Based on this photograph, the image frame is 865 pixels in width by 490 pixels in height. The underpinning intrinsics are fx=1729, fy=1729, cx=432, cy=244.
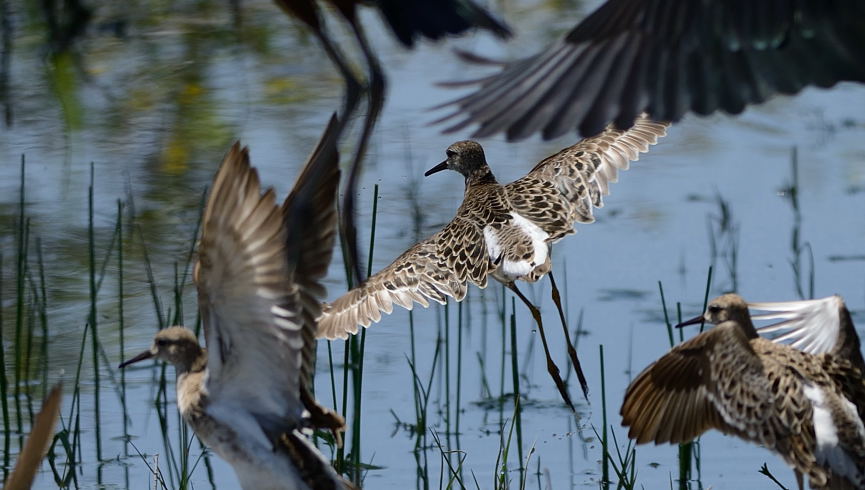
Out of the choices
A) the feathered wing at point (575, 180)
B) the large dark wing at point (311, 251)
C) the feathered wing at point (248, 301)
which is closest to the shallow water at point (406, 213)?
the feathered wing at point (575, 180)

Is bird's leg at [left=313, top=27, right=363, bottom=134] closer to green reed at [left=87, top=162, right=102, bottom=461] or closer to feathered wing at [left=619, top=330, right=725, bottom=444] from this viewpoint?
feathered wing at [left=619, top=330, right=725, bottom=444]

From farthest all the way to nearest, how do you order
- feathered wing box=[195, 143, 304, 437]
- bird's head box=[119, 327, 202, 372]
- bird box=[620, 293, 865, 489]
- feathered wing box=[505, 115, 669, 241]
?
feathered wing box=[505, 115, 669, 241] → bird's head box=[119, 327, 202, 372] → bird box=[620, 293, 865, 489] → feathered wing box=[195, 143, 304, 437]

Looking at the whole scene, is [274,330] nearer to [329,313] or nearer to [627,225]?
[329,313]

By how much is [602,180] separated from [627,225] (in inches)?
53.2

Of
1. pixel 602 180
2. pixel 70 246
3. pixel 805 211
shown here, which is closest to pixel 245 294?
pixel 602 180

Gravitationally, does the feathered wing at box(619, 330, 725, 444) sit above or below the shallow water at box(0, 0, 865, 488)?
below

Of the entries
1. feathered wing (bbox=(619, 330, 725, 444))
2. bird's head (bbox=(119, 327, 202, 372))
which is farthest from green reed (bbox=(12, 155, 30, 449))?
feathered wing (bbox=(619, 330, 725, 444))

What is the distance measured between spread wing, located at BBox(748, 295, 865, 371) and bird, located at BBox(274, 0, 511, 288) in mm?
2021

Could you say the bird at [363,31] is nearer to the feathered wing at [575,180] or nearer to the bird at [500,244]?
the bird at [500,244]

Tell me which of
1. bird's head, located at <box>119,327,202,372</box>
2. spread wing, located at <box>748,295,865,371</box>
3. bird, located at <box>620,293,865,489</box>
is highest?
spread wing, located at <box>748,295,865,371</box>

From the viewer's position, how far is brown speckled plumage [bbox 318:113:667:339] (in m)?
5.12

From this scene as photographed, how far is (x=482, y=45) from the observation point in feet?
26.2

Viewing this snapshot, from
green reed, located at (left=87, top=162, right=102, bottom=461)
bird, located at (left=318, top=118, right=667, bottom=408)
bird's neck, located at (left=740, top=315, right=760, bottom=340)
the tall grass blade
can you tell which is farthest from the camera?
green reed, located at (left=87, top=162, right=102, bottom=461)

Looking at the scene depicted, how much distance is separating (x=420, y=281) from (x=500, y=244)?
0.95 feet
